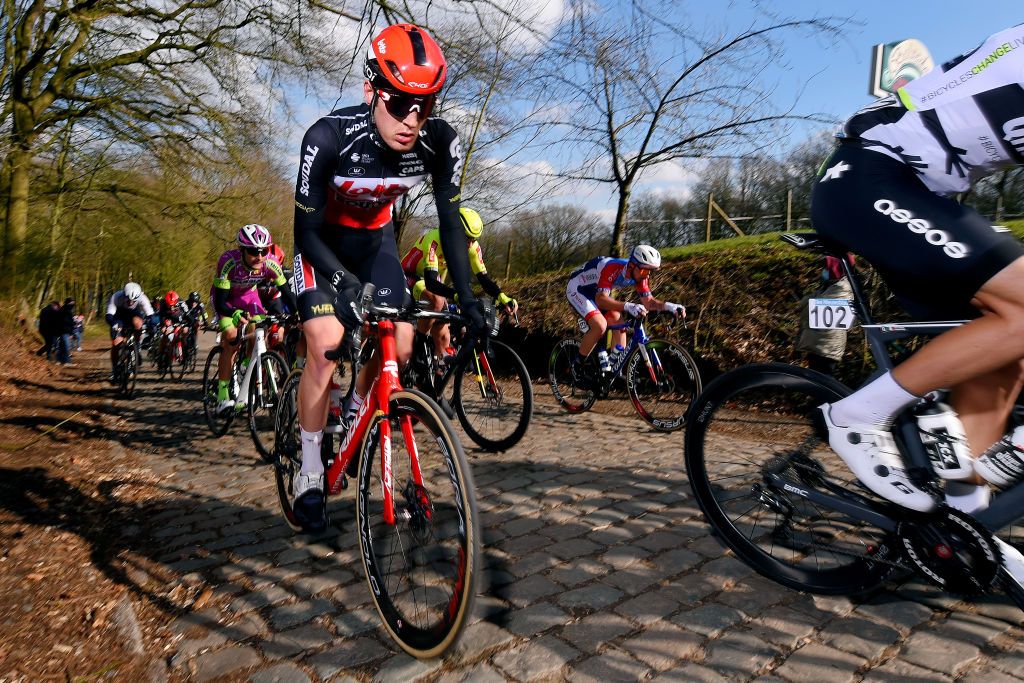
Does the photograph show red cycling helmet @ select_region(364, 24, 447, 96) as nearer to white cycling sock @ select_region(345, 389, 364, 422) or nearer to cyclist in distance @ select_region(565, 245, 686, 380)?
white cycling sock @ select_region(345, 389, 364, 422)

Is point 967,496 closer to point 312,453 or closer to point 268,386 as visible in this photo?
point 312,453

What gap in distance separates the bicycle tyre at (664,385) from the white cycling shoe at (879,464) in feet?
14.0

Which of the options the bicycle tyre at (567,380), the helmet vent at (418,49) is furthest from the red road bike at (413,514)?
the bicycle tyre at (567,380)

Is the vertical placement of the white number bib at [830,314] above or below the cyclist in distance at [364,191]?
below

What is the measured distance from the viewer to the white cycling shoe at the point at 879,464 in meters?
2.37

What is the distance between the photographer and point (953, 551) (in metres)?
2.26

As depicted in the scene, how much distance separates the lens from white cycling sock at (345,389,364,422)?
356 centimetres

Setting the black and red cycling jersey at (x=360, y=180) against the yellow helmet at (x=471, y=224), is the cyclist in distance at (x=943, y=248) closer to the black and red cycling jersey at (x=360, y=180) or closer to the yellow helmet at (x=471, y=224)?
the black and red cycling jersey at (x=360, y=180)

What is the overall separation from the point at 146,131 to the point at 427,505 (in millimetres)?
17412

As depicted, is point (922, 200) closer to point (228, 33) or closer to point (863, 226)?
point (863, 226)

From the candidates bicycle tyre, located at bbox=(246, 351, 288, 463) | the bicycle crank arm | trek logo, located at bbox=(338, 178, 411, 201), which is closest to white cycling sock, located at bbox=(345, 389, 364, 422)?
trek logo, located at bbox=(338, 178, 411, 201)

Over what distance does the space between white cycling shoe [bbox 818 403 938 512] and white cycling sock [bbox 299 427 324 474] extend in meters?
2.43

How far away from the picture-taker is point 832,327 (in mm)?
2758

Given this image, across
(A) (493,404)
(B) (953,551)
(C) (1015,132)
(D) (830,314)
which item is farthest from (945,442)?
(A) (493,404)
